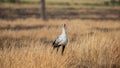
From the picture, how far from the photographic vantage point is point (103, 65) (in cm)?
779

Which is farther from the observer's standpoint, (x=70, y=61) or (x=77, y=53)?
(x=77, y=53)

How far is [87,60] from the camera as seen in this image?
26.1 feet

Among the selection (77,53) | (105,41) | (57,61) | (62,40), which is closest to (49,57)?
(57,61)

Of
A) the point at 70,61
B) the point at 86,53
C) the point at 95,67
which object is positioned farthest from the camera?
the point at 86,53

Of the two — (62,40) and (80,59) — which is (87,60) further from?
(62,40)

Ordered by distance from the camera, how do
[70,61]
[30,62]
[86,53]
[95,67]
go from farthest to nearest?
1. [86,53]
2. [95,67]
3. [70,61]
4. [30,62]

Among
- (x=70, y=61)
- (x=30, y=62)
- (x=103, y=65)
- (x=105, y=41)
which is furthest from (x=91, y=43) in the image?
(x=30, y=62)

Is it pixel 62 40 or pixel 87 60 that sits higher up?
pixel 62 40

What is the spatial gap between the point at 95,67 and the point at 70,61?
2.71 ft

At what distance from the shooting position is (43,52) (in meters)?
7.12

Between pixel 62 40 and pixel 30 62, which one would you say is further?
pixel 62 40

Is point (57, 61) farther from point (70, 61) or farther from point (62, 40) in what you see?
point (62, 40)

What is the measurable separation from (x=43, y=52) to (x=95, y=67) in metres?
1.34

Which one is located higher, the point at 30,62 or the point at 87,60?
the point at 30,62
